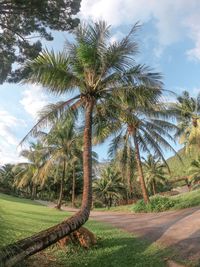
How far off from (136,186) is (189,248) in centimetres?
4323

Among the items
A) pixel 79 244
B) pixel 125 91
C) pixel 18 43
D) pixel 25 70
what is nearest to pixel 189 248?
pixel 79 244

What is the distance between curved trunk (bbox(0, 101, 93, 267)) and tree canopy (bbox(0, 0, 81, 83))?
11.8ft

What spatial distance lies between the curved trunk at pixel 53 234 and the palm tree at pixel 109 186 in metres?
40.8

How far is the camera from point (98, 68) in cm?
1175

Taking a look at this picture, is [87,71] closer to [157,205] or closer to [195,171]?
[157,205]

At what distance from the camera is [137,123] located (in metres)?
18.6

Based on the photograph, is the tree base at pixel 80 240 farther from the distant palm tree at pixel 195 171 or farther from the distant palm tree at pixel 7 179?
the distant palm tree at pixel 7 179

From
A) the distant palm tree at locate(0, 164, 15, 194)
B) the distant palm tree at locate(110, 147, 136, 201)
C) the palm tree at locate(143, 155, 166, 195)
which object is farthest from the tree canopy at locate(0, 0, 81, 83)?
the distant palm tree at locate(0, 164, 15, 194)

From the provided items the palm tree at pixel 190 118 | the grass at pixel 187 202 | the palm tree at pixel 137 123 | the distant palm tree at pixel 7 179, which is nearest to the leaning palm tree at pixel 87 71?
the palm tree at pixel 137 123

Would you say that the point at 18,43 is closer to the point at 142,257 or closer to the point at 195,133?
the point at 142,257

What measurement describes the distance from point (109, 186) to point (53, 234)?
4403cm

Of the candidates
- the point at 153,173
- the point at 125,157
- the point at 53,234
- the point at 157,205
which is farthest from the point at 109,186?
the point at 53,234

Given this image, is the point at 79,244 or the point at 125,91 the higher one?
the point at 125,91

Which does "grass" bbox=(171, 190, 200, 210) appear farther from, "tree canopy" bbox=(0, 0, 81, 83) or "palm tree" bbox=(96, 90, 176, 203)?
"tree canopy" bbox=(0, 0, 81, 83)
